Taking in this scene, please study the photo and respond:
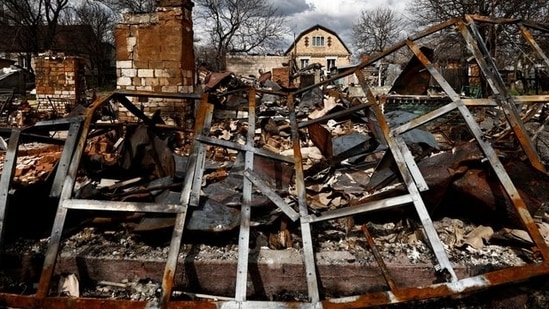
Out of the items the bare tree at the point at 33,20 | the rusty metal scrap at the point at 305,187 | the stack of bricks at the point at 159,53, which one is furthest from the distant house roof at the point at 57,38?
the rusty metal scrap at the point at 305,187

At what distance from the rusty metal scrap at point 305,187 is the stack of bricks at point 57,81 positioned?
8930 millimetres

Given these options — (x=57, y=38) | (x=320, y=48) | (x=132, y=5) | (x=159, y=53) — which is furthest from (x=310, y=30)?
(x=159, y=53)

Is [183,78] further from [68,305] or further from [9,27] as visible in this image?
[9,27]

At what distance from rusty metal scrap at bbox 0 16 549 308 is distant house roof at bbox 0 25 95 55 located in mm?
29318

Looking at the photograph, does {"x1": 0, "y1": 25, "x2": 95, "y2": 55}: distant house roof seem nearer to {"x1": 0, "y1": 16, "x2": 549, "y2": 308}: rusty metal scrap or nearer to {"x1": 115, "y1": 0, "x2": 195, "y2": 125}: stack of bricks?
{"x1": 115, "y1": 0, "x2": 195, "y2": 125}: stack of bricks

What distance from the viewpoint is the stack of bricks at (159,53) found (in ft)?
20.6

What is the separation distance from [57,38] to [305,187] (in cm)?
3531

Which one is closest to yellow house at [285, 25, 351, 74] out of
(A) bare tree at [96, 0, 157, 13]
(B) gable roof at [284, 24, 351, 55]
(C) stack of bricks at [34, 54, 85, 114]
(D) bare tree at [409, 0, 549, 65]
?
(B) gable roof at [284, 24, 351, 55]

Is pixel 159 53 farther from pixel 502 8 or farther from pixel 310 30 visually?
pixel 310 30

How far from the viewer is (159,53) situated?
21.0 ft

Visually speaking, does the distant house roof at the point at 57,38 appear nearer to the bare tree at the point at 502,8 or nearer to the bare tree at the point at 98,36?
the bare tree at the point at 98,36

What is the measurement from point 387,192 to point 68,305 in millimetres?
2220

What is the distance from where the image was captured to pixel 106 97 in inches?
115

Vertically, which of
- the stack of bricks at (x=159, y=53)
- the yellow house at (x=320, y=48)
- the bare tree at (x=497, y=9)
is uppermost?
the yellow house at (x=320, y=48)
